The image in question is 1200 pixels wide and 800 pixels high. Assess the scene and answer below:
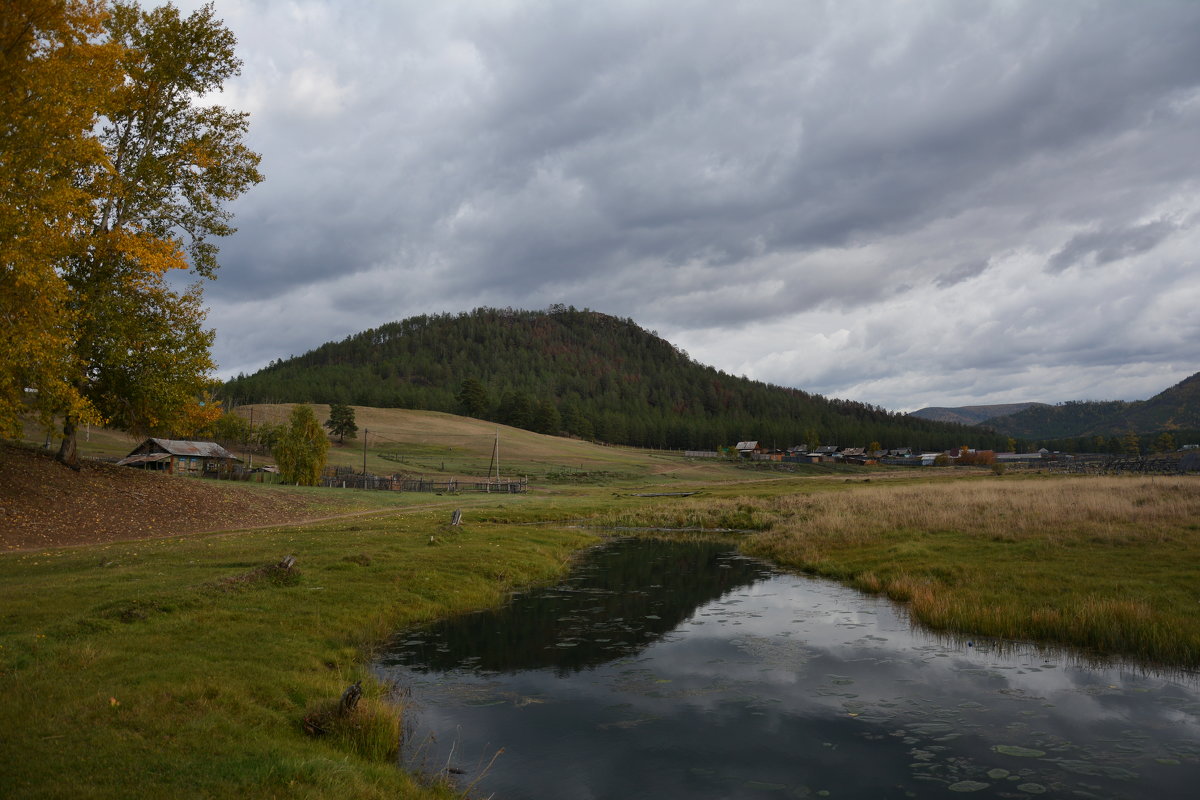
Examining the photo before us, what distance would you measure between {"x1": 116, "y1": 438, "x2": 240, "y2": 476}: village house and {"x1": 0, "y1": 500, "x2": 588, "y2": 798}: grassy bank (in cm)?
5629

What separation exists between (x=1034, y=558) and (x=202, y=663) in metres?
24.6

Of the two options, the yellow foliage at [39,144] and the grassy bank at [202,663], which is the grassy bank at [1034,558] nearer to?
the grassy bank at [202,663]

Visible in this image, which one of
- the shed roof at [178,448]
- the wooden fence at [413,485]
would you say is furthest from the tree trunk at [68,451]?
the shed roof at [178,448]

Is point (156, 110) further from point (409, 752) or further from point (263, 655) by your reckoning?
point (409, 752)

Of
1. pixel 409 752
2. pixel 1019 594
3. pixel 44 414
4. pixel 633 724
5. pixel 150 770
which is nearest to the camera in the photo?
pixel 150 770

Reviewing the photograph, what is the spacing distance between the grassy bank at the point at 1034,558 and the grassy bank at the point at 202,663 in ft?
47.2

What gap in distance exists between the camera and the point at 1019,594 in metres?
19.8

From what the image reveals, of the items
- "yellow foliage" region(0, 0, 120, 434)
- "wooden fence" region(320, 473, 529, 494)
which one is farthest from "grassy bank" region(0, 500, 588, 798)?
"wooden fence" region(320, 473, 529, 494)

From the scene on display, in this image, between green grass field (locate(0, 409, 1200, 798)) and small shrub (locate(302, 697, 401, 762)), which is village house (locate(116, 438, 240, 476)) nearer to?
green grass field (locate(0, 409, 1200, 798))

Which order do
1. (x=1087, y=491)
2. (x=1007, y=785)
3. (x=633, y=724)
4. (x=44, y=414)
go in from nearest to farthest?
(x=1007, y=785) → (x=633, y=724) → (x=44, y=414) → (x=1087, y=491)

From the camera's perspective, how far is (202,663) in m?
12.1

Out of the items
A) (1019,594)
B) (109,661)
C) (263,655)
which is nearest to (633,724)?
(263,655)

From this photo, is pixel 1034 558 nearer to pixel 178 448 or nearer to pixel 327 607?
pixel 327 607

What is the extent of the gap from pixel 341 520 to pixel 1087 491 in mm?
40989
